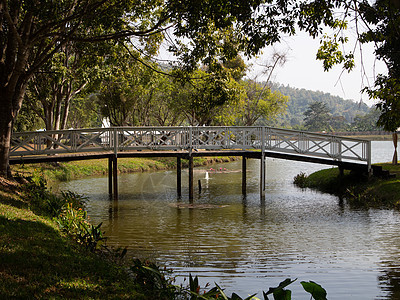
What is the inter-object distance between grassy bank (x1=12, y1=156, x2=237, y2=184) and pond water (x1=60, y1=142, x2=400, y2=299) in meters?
4.49

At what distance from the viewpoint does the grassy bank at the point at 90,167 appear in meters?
26.8

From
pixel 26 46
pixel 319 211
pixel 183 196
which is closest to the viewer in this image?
pixel 26 46

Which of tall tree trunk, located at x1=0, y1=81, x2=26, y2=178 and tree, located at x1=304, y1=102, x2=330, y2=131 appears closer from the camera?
tall tree trunk, located at x1=0, y1=81, x2=26, y2=178

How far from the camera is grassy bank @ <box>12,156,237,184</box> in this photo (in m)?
26.8

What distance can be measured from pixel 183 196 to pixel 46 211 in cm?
1090

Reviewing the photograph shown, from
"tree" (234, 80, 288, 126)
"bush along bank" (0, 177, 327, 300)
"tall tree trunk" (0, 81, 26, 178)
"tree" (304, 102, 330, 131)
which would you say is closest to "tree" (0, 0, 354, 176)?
"tall tree trunk" (0, 81, 26, 178)

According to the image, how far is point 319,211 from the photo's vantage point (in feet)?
59.5

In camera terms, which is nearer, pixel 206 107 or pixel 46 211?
pixel 46 211

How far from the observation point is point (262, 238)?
43.8ft

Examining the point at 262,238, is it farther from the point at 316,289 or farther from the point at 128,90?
the point at 128,90

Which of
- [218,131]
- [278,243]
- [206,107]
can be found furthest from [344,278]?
[218,131]

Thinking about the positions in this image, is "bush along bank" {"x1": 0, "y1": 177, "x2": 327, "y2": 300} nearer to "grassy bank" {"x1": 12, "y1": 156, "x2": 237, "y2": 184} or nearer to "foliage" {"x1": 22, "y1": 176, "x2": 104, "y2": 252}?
"foliage" {"x1": 22, "y1": 176, "x2": 104, "y2": 252}

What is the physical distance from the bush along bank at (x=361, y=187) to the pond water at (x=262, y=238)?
2.87ft

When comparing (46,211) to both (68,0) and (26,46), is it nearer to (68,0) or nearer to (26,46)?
(26,46)
